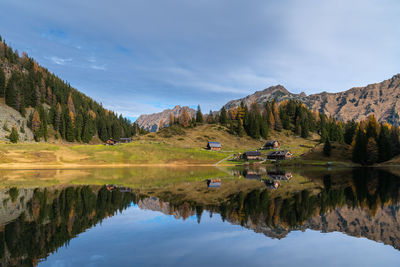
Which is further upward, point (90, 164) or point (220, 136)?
point (220, 136)

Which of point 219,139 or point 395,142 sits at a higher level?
point 219,139

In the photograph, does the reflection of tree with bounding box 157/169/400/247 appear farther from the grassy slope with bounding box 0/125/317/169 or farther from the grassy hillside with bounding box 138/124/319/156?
the grassy hillside with bounding box 138/124/319/156

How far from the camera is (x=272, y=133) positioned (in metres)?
198

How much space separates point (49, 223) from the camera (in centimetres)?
2123

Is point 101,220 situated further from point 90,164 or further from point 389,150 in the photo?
point 389,150

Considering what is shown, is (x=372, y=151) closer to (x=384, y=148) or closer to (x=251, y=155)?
(x=384, y=148)

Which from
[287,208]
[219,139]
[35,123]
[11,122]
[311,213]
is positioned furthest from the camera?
[219,139]

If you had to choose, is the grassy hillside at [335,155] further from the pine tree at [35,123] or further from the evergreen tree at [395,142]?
the pine tree at [35,123]

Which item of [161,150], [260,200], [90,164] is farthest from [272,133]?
[260,200]

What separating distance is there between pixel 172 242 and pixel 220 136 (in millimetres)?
164484

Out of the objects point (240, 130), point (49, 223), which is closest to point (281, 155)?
point (240, 130)

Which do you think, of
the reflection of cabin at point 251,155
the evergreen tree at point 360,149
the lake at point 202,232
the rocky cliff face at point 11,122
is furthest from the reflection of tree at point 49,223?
the rocky cliff face at point 11,122

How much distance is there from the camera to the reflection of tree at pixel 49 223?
15125 millimetres

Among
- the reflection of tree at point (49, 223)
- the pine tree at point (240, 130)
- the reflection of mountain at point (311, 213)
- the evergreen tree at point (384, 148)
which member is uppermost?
the pine tree at point (240, 130)
